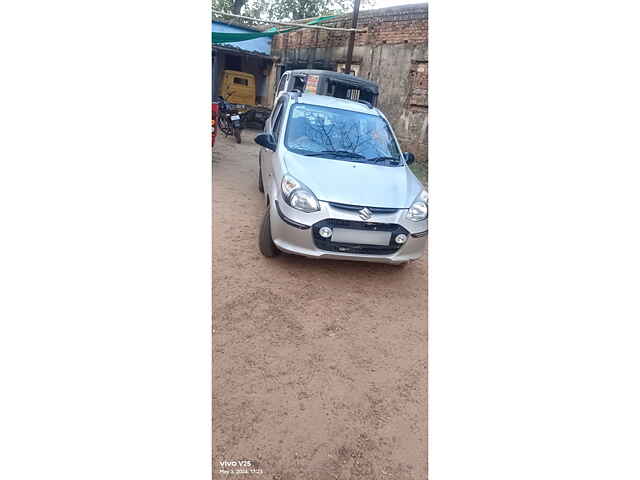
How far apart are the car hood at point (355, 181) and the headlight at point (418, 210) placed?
1.4 inches

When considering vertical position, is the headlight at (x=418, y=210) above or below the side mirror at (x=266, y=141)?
below

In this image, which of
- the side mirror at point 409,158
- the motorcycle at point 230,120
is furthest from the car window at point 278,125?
the side mirror at point 409,158

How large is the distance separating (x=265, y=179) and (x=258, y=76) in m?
2.29

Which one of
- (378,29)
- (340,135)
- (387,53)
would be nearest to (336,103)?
(340,135)

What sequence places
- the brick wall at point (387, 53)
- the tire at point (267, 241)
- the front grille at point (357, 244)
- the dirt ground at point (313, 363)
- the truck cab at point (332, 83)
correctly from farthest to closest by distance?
the truck cab at point (332, 83)
the brick wall at point (387, 53)
the tire at point (267, 241)
the front grille at point (357, 244)
the dirt ground at point (313, 363)

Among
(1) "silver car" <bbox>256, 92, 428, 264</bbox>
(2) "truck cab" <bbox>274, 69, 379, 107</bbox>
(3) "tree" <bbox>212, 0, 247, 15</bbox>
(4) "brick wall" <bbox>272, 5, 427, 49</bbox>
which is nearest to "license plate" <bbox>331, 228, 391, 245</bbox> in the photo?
(1) "silver car" <bbox>256, 92, 428, 264</bbox>

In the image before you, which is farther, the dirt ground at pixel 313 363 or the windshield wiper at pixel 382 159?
the windshield wiper at pixel 382 159

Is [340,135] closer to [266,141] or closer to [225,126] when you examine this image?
[266,141]

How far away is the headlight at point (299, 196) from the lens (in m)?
2.44

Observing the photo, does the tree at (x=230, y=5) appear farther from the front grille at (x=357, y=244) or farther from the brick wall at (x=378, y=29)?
the brick wall at (x=378, y=29)

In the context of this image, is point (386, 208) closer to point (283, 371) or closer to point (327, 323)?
point (327, 323)

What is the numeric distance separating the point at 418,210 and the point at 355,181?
485 millimetres

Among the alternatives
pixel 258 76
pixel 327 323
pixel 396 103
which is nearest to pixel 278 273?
pixel 327 323

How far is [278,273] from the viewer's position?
2535mm
